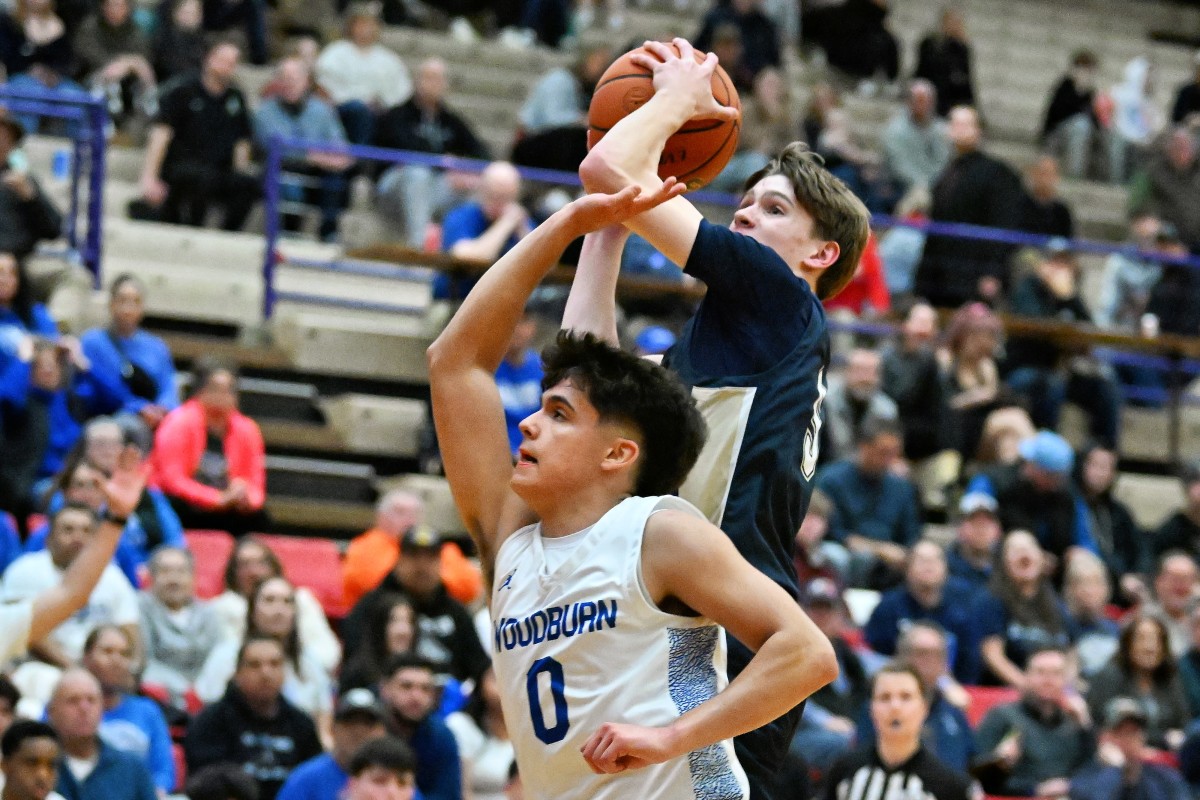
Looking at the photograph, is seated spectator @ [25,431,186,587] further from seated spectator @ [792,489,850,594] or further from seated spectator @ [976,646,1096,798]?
seated spectator @ [976,646,1096,798]

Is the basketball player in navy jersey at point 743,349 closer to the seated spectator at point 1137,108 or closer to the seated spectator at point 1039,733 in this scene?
the seated spectator at point 1039,733

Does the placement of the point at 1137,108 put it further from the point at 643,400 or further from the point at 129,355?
the point at 643,400

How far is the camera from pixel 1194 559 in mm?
12875

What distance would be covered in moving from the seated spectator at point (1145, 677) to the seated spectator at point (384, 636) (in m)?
3.73

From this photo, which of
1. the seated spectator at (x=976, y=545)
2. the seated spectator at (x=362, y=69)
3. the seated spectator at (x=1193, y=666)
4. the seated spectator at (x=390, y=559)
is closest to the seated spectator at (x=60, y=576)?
the seated spectator at (x=390, y=559)

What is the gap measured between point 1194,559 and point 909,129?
5.12m

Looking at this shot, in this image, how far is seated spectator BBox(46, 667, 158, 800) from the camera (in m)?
7.77

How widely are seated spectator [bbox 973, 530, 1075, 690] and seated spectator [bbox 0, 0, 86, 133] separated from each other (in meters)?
7.03

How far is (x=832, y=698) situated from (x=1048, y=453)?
3122mm

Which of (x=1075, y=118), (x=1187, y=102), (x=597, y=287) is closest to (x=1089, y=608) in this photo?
(x=597, y=287)

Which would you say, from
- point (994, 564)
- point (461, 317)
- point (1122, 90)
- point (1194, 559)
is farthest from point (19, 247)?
point (1122, 90)

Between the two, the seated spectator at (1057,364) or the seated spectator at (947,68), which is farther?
the seated spectator at (947,68)

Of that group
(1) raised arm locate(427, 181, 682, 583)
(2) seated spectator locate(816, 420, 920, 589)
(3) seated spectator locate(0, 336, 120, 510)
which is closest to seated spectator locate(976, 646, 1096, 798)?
(2) seated spectator locate(816, 420, 920, 589)

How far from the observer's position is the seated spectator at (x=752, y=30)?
16.9 meters
